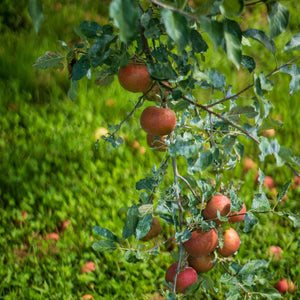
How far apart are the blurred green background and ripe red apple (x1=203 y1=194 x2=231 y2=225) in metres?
0.38

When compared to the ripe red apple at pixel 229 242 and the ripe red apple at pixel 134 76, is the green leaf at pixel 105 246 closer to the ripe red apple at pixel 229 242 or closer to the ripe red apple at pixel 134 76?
the ripe red apple at pixel 229 242

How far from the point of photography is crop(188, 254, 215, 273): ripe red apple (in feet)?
2.86

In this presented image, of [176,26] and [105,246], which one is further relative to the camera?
[105,246]

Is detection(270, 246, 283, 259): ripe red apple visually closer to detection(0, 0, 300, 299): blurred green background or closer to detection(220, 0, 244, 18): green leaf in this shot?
detection(0, 0, 300, 299): blurred green background

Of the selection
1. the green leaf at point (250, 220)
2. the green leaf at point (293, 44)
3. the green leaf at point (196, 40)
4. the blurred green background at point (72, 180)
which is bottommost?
the blurred green background at point (72, 180)

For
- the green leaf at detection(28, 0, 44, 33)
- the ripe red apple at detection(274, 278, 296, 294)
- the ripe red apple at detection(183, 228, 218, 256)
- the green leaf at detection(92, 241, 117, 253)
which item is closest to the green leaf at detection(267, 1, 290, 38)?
the green leaf at detection(28, 0, 44, 33)

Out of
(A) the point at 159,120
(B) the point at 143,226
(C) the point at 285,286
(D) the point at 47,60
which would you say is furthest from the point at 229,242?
(C) the point at 285,286

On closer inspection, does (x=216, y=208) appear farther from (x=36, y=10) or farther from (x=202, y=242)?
(x=36, y=10)

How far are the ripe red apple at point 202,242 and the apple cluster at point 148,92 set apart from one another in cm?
19

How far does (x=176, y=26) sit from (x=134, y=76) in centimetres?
20

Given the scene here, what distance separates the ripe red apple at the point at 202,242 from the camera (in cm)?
82

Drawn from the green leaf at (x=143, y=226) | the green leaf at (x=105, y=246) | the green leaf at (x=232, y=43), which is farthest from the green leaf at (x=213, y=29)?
the green leaf at (x=105, y=246)

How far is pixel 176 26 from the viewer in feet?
1.73

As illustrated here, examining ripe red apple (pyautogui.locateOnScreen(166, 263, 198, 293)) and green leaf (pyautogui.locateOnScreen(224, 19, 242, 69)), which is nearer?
green leaf (pyautogui.locateOnScreen(224, 19, 242, 69))
